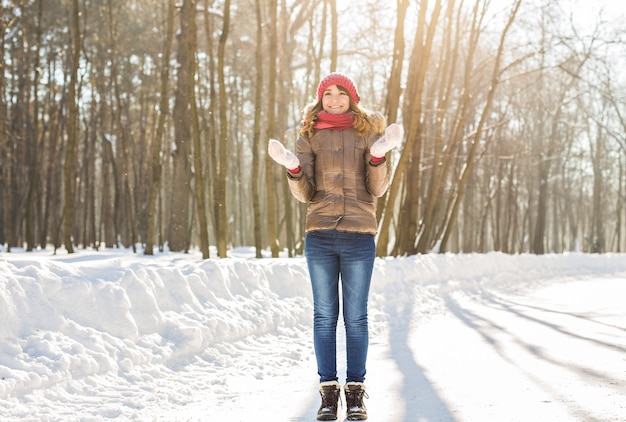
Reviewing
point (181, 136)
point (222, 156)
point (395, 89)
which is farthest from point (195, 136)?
point (395, 89)

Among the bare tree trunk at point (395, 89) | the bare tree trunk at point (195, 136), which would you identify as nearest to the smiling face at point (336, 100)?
the bare tree trunk at point (195, 136)

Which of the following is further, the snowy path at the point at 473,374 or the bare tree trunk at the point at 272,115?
the bare tree trunk at the point at 272,115

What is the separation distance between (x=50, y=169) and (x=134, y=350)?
727 inches

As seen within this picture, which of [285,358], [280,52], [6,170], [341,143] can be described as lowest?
[285,358]

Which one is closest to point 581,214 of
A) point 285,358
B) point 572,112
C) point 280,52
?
point 572,112

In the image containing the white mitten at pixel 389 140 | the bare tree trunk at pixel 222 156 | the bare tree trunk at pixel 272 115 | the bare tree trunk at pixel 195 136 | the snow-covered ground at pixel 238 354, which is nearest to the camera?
the white mitten at pixel 389 140

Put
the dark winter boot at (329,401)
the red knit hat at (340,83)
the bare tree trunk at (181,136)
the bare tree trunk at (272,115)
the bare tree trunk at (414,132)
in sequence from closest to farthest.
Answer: the dark winter boot at (329,401), the red knit hat at (340,83), the bare tree trunk at (272,115), the bare tree trunk at (414,132), the bare tree trunk at (181,136)

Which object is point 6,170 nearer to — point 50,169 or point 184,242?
point 50,169

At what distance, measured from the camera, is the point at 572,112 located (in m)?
42.7

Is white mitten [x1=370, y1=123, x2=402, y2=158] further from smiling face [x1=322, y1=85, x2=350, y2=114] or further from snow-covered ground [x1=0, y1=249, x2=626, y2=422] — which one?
snow-covered ground [x1=0, y1=249, x2=626, y2=422]

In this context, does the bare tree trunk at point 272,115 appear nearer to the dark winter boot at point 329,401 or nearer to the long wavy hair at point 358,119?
the long wavy hair at point 358,119

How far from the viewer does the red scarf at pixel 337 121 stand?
13.6ft

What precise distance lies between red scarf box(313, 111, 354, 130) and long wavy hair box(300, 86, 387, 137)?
0.13ft

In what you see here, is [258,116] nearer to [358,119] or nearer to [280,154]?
[358,119]
